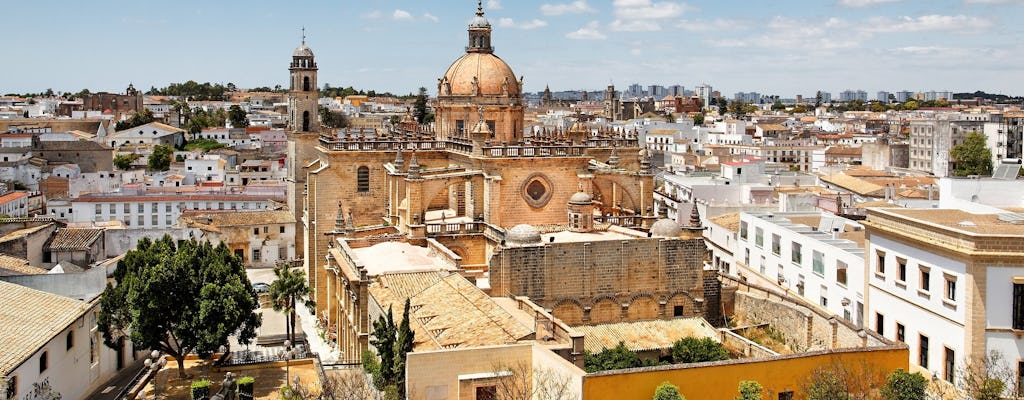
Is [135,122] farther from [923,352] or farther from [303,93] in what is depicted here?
[923,352]

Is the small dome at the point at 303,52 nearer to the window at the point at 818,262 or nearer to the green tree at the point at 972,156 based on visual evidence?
the window at the point at 818,262

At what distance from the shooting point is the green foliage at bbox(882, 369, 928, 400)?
1994cm

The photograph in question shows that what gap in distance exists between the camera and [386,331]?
22.4 metres

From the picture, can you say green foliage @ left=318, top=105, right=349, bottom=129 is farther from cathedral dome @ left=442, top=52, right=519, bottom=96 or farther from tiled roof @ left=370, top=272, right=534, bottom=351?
tiled roof @ left=370, top=272, right=534, bottom=351

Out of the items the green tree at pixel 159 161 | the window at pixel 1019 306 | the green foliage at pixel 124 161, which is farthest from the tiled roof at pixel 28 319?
the green foliage at pixel 124 161

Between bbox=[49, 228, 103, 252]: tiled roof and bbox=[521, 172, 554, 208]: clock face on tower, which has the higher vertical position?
bbox=[521, 172, 554, 208]: clock face on tower

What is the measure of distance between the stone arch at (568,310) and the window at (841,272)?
30.0ft

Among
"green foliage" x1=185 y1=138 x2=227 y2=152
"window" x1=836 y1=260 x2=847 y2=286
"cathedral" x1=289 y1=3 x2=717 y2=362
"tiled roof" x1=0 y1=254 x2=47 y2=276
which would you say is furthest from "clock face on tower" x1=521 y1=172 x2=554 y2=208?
"green foliage" x1=185 y1=138 x2=227 y2=152

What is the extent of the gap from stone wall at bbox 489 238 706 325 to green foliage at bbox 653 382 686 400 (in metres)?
11.1

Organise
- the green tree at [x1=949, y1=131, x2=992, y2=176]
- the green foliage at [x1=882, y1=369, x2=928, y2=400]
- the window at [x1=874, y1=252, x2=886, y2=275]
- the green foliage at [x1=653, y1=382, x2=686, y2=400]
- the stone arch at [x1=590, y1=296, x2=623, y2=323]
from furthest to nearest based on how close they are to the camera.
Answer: the green tree at [x1=949, y1=131, x2=992, y2=176] < the stone arch at [x1=590, y1=296, x2=623, y2=323] < the window at [x1=874, y1=252, x2=886, y2=275] < the green foliage at [x1=882, y1=369, x2=928, y2=400] < the green foliage at [x1=653, y1=382, x2=686, y2=400]

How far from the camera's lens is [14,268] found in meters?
30.4

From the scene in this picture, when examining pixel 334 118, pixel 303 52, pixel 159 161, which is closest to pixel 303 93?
pixel 303 52

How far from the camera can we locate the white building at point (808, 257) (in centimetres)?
3203

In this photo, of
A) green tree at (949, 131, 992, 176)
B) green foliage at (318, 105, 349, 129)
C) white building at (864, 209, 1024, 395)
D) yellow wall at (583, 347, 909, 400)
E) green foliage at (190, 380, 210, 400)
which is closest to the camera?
yellow wall at (583, 347, 909, 400)
